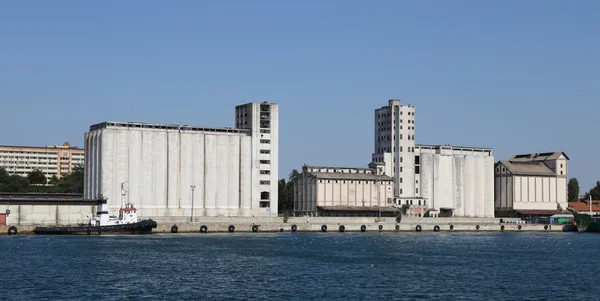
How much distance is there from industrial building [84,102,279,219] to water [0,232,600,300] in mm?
50740

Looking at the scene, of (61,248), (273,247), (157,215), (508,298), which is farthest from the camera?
(157,215)

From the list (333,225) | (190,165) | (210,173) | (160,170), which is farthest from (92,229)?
(333,225)

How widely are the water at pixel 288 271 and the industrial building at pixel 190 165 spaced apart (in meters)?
50.7

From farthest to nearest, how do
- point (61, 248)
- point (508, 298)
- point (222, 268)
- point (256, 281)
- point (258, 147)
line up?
1. point (258, 147)
2. point (61, 248)
3. point (222, 268)
4. point (256, 281)
5. point (508, 298)

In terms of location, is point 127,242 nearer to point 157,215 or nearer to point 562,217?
point 157,215

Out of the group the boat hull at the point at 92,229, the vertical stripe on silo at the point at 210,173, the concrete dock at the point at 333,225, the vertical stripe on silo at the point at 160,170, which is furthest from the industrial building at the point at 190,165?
the boat hull at the point at 92,229

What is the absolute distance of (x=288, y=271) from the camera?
3157 inches

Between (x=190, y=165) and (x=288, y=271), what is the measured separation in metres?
101

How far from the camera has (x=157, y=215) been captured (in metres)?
174

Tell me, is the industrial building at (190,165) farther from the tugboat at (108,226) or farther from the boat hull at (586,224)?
the boat hull at (586,224)

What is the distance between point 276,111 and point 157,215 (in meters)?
33.7

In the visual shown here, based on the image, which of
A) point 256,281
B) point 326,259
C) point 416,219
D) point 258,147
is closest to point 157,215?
point 258,147

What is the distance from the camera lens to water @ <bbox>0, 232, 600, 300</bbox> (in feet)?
210

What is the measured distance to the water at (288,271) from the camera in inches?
2522
